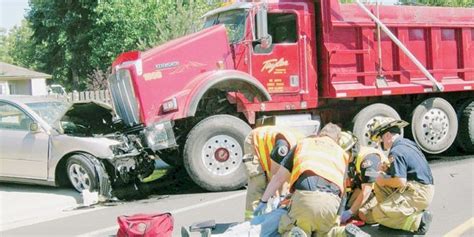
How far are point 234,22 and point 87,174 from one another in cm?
345

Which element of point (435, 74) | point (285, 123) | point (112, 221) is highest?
point (435, 74)

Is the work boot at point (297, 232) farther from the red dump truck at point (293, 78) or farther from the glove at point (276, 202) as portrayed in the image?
the red dump truck at point (293, 78)

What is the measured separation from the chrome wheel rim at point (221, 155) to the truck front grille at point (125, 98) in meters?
1.15

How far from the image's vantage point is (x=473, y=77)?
11.9m

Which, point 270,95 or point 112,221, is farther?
point 270,95

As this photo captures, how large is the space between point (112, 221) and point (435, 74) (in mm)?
6820

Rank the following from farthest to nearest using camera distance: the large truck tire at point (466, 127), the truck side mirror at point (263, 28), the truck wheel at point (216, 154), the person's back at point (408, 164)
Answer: the large truck tire at point (466, 127), the truck side mirror at point (263, 28), the truck wheel at point (216, 154), the person's back at point (408, 164)

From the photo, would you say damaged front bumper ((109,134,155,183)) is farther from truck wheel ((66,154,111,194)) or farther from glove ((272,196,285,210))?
glove ((272,196,285,210))

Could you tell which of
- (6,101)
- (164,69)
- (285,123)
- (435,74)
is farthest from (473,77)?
(6,101)

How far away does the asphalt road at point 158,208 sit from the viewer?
7.00 metres

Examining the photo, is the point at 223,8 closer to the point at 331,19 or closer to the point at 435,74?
the point at 331,19

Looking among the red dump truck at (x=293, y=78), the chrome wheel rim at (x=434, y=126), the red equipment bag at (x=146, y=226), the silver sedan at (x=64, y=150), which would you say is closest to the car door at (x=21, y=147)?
the silver sedan at (x=64, y=150)

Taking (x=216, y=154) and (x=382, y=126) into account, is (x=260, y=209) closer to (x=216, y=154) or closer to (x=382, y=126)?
(x=382, y=126)

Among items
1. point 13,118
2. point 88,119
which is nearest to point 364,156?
point 88,119
